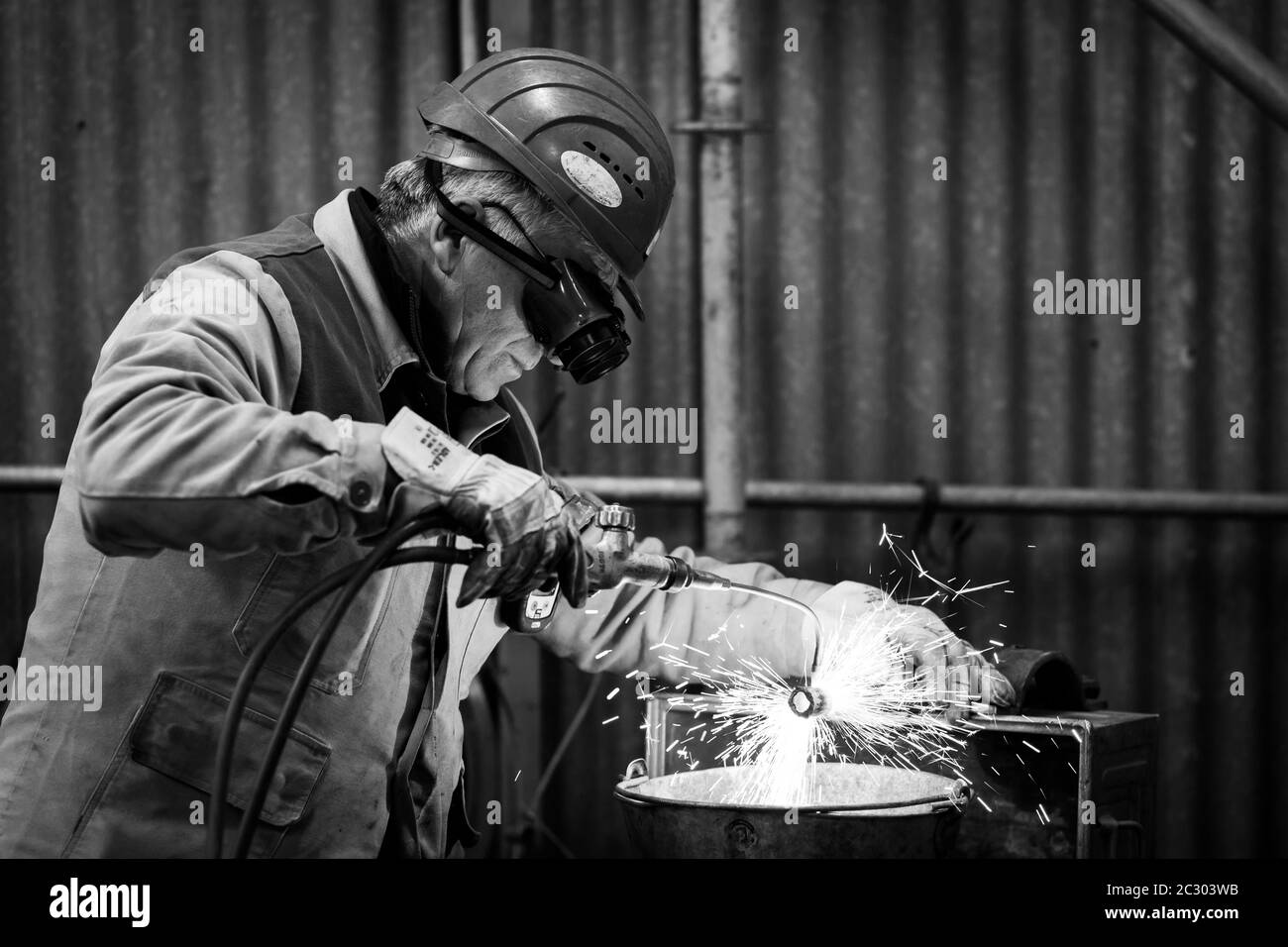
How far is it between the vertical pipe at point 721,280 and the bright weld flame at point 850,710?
4.10 ft

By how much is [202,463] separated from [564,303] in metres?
0.70

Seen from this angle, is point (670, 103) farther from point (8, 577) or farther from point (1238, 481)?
point (8, 577)

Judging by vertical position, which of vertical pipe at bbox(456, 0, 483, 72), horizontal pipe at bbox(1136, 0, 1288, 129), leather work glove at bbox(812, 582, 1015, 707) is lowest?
leather work glove at bbox(812, 582, 1015, 707)

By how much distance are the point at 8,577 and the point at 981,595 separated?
282 centimetres

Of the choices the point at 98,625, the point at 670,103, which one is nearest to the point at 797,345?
the point at 670,103

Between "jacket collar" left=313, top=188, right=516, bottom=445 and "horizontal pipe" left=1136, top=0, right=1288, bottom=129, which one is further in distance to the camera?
"horizontal pipe" left=1136, top=0, right=1288, bottom=129

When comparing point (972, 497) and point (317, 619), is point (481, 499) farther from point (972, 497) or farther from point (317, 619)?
point (972, 497)

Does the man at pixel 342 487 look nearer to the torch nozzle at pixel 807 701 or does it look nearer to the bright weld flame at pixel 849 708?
the bright weld flame at pixel 849 708

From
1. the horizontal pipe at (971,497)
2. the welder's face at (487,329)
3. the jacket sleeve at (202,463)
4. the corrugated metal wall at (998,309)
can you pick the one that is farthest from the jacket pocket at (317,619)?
the corrugated metal wall at (998,309)

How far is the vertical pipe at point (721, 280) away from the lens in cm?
343

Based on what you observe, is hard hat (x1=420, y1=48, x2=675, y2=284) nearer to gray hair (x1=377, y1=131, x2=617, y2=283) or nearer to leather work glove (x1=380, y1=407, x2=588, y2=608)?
gray hair (x1=377, y1=131, x2=617, y2=283)

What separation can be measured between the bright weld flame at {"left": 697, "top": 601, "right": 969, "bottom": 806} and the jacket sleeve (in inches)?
37.0

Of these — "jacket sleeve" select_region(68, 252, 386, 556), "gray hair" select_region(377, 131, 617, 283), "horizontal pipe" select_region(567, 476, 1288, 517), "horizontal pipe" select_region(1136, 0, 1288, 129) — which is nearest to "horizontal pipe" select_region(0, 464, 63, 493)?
"horizontal pipe" select_region(567, 476, 1288, 517)

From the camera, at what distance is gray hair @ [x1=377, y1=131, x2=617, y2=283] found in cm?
190
